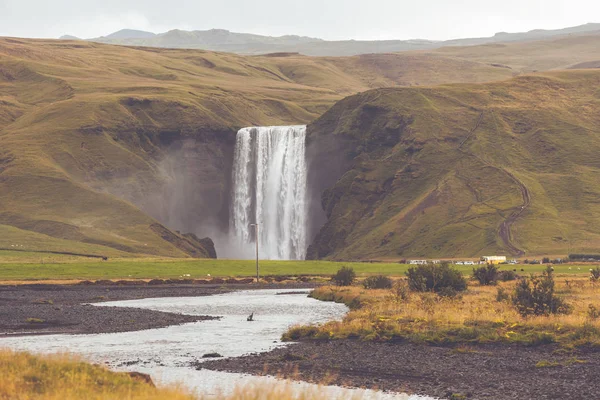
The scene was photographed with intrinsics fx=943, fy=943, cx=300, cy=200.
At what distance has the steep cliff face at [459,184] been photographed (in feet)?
518

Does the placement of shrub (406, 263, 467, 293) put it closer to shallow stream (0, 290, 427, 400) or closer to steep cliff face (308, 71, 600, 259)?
shallow stream (0, 290, 427, 400)

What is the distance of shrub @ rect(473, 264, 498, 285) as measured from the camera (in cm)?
8400

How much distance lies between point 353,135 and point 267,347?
155 metres

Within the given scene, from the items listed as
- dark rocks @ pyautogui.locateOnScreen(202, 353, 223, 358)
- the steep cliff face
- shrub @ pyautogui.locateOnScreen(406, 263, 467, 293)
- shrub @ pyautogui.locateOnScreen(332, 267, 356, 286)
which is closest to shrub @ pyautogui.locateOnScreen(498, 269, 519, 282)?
shrub @ pyautogui.locateOnScreen(332, 267, 356, 286)

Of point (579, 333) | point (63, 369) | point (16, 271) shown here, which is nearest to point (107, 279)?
point (16, 271)

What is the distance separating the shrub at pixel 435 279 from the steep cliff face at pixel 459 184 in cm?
7627

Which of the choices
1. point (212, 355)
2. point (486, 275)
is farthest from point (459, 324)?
point (486, 275)

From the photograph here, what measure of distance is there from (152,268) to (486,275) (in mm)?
52466

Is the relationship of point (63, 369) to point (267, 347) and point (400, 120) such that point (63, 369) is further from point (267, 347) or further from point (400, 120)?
point (400, 120)

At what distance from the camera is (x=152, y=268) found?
122750 mm

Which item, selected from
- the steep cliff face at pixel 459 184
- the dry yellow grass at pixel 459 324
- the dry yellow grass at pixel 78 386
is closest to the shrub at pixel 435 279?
the dry yellow grass at pixel 459 324

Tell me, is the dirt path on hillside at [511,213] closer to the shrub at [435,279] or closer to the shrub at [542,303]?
the shrub at [435,279]

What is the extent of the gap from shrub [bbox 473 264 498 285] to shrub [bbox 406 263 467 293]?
11.5 metres

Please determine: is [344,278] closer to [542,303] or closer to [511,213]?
[542,303]
